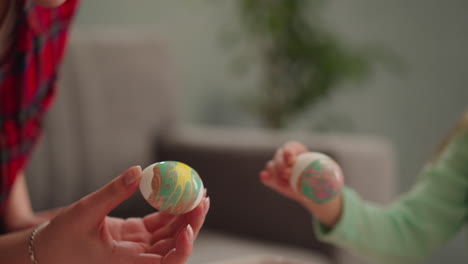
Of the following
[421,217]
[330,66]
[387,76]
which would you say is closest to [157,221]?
[421,217]

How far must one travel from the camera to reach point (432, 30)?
258cm

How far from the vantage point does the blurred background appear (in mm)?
2160

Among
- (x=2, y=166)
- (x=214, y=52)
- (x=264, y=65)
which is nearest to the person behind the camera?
(x=2, y=166)

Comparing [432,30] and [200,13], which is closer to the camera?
[200,13]

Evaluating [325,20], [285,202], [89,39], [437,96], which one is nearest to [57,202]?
[89,39]

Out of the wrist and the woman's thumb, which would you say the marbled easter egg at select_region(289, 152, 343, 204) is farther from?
the woman's thumb

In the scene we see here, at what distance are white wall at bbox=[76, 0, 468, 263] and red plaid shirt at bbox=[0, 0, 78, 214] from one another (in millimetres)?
1460

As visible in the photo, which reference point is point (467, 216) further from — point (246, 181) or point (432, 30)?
point (432, 30)

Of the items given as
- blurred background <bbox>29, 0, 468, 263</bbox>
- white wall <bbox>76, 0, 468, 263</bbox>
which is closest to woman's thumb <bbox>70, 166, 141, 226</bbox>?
blurred background <bbox>29, 0, 468, 263</bbox>

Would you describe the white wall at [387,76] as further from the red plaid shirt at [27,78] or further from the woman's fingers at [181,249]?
the woman's fingers at [181,249]

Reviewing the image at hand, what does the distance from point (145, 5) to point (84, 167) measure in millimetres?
865

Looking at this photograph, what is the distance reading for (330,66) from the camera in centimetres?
211

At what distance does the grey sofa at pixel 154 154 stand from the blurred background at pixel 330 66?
0.49 meters

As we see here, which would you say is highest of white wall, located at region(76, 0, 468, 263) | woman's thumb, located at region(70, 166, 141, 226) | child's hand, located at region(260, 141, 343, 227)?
woman's thumb, located at region(70, 166, 141, 226)
